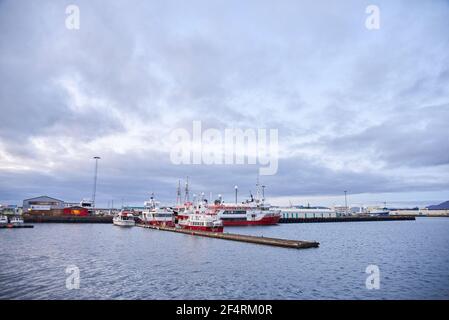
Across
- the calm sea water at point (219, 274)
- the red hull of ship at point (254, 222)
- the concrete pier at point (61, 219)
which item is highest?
the concrete pier at point (61, 219)

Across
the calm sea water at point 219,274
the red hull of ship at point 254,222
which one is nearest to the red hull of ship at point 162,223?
the red hull of ship at point 254,222

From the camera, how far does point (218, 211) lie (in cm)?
13625

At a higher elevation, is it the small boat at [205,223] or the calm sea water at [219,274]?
the small boat at [205,223]

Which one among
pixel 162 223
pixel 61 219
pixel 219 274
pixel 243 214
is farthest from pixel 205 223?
pixel 61 219

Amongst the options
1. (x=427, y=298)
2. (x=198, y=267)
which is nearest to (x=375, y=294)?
(x=427, y=298)

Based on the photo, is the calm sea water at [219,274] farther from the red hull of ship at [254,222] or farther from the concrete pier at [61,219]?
the concrete pier at [61,219]

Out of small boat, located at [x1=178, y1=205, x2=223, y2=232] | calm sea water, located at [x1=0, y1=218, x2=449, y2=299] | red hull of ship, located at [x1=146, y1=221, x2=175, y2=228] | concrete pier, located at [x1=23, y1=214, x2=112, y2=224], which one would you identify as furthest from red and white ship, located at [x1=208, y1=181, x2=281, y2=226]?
calm sea water, located at [x1=0, y1=218, x2=449, y2=299]

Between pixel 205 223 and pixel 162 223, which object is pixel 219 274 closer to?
pixel 205 223

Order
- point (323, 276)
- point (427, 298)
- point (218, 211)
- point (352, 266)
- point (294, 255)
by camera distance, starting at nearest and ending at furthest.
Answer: point (427, 298) → point (323, 276) → point (352, 266) → point (294, 255) → point (218, 211)

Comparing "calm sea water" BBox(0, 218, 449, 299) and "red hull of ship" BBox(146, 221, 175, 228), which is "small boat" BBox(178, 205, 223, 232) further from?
"calm sea water" BBox(0, 218, 449, 299)

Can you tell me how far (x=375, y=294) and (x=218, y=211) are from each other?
10897 centimetres
